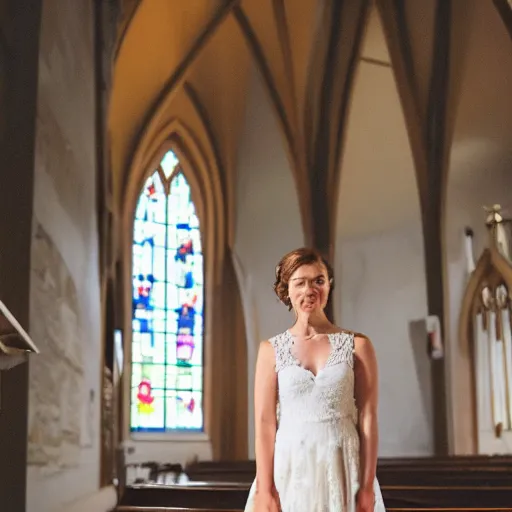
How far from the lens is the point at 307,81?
12305 mm

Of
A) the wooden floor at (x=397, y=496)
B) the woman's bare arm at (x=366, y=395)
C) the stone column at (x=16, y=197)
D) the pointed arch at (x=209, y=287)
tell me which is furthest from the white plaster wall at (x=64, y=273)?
the pointed arch at (x=209, y=287)

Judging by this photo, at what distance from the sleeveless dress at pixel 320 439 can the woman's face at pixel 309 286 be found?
0.12m

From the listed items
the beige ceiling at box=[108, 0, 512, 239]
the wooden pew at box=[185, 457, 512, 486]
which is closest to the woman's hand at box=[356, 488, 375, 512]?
the wooden pew at box=[185, 457, 512, 486]

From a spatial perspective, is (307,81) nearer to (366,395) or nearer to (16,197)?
(16,197)

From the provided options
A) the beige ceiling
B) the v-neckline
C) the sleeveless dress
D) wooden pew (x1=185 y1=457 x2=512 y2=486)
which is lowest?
wooden pew (x1=185 y1=457 x2=512 y2=486)

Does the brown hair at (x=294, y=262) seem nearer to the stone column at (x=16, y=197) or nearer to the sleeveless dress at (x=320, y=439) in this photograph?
the sleeveless dress at (x=320, y=439)

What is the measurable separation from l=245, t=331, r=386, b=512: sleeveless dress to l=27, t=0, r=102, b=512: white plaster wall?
2.43 metres

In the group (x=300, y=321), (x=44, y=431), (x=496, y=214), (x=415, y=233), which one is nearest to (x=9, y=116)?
(x=44, y=431)

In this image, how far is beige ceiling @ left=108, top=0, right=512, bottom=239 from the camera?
11164 millimetres

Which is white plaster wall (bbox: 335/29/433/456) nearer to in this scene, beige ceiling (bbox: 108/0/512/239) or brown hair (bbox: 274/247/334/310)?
beige ceiling (bbox: 108/0/512/239)

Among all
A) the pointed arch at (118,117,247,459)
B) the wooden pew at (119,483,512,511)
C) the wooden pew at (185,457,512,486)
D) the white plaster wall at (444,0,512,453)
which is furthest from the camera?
the pointed arch at (118,117,247,459)

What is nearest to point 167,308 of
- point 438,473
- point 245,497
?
point 438,473

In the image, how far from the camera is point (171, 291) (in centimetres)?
1291

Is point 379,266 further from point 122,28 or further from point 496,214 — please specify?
point 122,28
